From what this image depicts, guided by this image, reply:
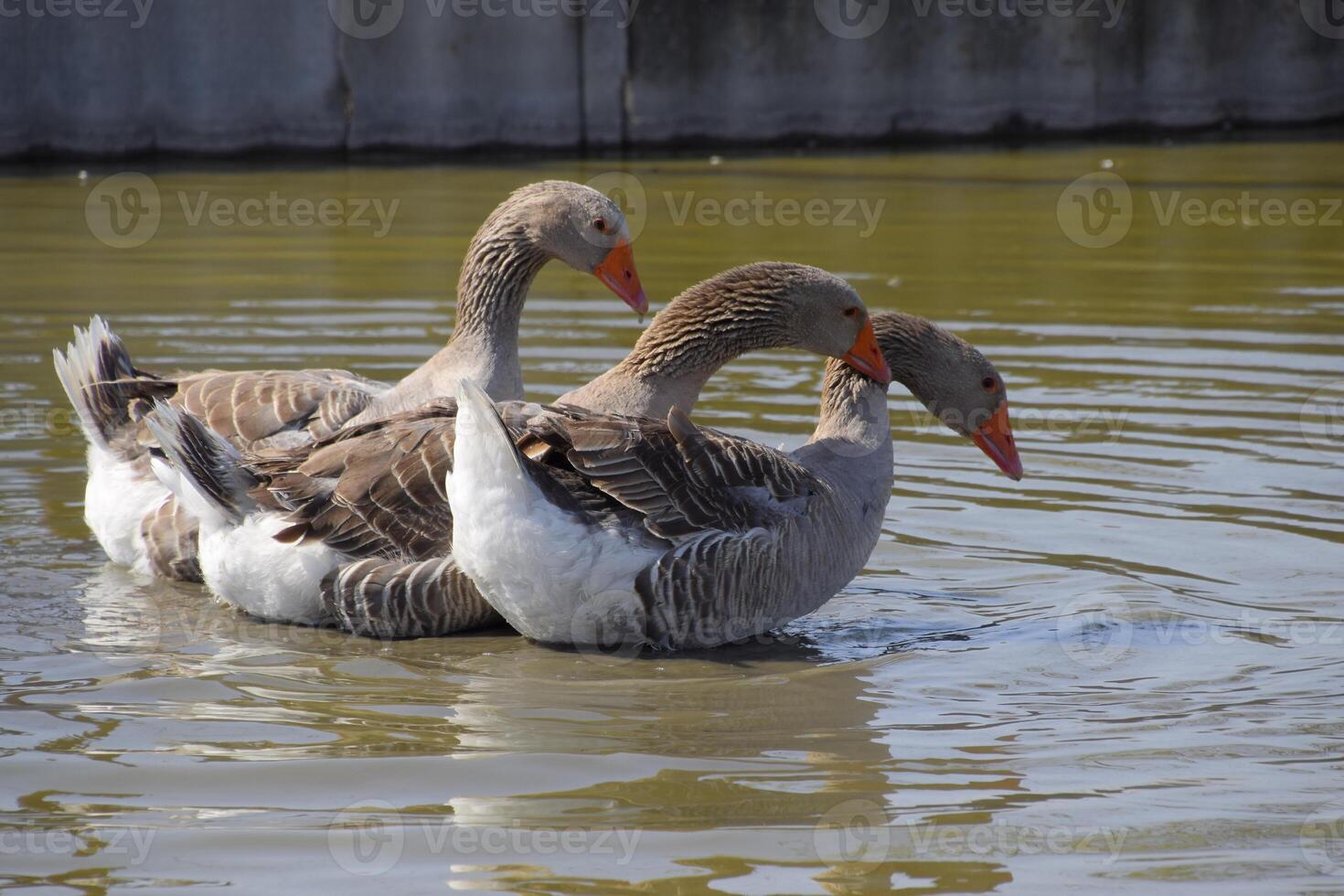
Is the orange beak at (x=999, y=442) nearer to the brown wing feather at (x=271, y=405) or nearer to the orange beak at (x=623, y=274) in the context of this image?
the orange beak at (x=623, y=274)

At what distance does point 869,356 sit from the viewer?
659cm

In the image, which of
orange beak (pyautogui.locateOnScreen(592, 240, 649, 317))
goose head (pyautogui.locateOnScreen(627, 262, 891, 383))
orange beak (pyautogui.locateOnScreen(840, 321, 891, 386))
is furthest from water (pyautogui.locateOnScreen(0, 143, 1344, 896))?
orange beak (pyautogui.locateOnScreen(592, 240, 649, 317))

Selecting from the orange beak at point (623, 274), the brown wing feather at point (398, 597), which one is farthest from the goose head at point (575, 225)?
the brown wing feather at point (398, 597)

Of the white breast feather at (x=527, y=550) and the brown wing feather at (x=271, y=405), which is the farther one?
the brown wing feather at (x=271, y=405)

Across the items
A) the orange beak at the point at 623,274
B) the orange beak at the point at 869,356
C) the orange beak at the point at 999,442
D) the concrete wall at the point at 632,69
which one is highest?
the concrete wall at the point at 632,69

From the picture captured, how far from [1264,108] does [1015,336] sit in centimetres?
1110

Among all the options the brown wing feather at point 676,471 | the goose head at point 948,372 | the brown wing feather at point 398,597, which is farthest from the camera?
the goose head at point 948,372

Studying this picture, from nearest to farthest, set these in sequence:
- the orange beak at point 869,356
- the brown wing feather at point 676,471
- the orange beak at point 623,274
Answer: the brown wing feather at point 676,471
the orange beak at point 869,356
the orange beak at point 623,274

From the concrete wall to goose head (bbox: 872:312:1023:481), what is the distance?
12250 millimetres

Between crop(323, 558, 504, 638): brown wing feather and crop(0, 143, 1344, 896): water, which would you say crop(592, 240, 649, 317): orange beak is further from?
crop(323, 558, 504, 638): brown wing feather

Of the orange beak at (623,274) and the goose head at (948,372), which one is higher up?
the orange beak at (623,274)

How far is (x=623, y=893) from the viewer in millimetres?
3982

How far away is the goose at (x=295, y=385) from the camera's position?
22.1ft

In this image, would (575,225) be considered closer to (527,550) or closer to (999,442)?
(999,442)
